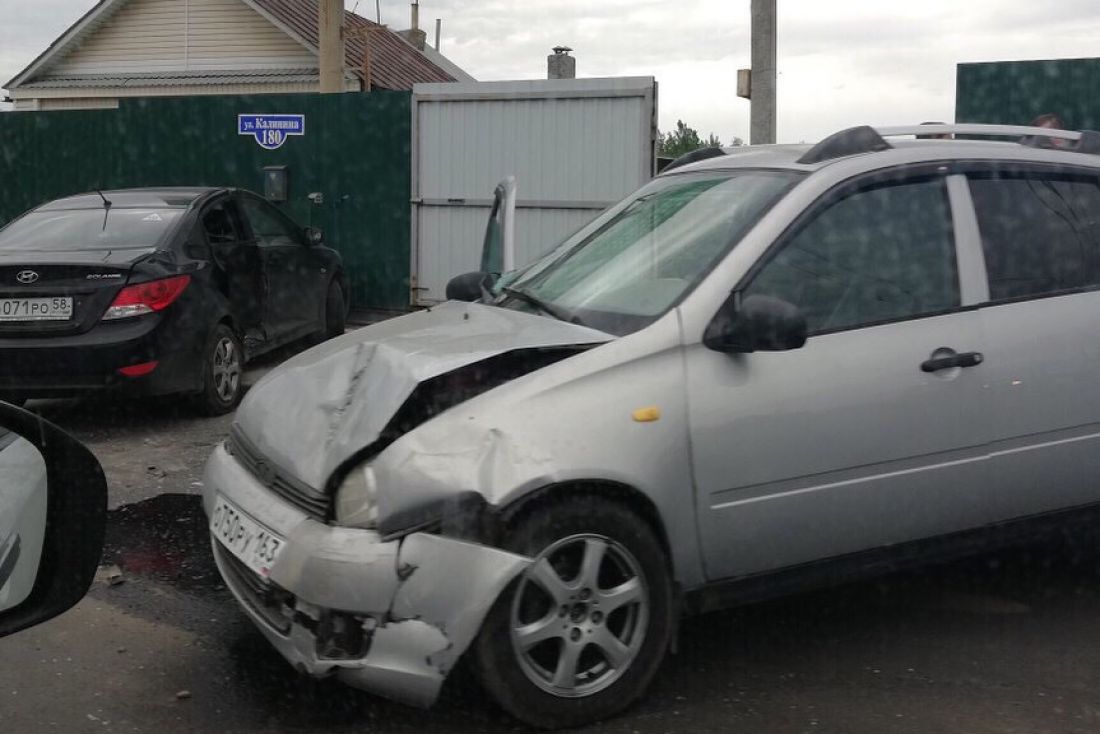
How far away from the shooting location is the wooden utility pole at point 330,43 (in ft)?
48.5

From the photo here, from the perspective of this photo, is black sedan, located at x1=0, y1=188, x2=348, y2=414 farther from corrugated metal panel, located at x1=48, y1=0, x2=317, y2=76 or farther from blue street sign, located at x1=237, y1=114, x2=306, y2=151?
corrugated metal panel, located at x1=48, y1=0, x2=317, y2=76

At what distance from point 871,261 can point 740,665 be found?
143 cm

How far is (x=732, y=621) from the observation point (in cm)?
455

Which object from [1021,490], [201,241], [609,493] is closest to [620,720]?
[609,493]

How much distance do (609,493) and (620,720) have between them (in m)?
0.68

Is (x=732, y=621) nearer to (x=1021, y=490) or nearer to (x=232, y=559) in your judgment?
(x=1021, y=490)

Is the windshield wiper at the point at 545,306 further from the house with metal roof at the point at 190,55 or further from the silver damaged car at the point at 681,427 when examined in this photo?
the house with metal roof at the point at 190,55

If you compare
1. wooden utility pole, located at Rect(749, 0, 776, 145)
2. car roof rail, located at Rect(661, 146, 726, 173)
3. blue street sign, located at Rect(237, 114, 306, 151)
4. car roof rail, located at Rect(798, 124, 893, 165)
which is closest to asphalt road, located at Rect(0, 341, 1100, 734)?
car roof rail, located at Rect(798, 124, 893, 165)

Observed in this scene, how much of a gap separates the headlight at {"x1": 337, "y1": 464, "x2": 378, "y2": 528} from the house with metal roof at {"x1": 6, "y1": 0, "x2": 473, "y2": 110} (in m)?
24.6

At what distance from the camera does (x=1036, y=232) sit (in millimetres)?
4488

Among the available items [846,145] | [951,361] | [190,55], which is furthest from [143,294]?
[190,55]

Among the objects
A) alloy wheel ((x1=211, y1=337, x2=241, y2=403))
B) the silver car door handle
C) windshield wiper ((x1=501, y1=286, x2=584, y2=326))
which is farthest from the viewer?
alloy wheel ((x1=211, y1=337, x2=241, y2=403))

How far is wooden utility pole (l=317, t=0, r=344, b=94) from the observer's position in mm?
14797

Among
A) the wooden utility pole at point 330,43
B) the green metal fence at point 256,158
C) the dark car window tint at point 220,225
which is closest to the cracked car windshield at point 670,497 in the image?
the dark car window tint at point 220,225
